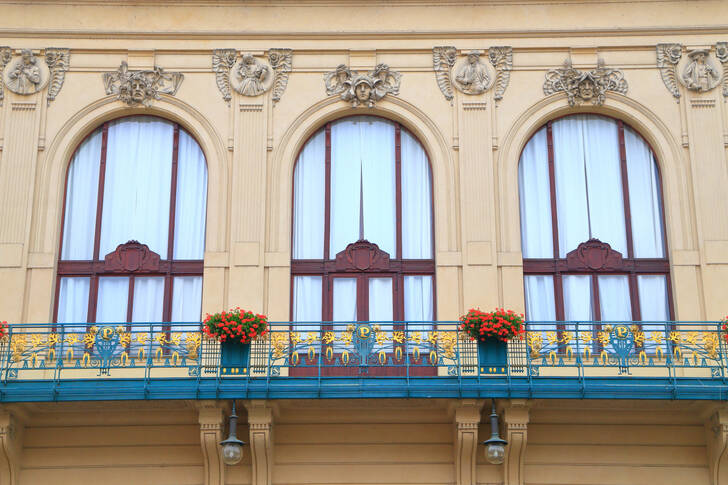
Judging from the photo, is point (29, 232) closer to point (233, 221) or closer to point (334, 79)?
point (233, 221)

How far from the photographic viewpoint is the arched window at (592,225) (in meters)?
20.3

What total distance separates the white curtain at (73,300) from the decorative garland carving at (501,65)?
898 cm

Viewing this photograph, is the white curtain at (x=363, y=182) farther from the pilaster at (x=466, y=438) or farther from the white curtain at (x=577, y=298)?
the pilaster at (x=466, y=438)

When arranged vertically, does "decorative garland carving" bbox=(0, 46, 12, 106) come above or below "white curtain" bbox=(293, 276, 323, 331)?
above

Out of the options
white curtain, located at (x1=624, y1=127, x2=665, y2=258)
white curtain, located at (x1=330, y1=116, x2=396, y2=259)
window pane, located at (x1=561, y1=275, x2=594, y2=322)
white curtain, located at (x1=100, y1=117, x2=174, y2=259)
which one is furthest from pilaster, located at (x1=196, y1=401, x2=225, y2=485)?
white curtain, located at (x1=624, y1=127, x2=665, y2=258)

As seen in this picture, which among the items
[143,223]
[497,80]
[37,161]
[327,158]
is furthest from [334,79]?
[37,161]

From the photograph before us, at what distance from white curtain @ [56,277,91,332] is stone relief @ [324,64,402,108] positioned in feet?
20.4

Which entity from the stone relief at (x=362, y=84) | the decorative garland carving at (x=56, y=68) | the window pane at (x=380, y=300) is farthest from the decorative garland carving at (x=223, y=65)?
the window pane at (x=380, y=300)

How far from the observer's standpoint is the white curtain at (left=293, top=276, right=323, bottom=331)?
2028cm

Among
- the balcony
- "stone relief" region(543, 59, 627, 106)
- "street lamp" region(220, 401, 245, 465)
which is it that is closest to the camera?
"street lamp" region(220, 401, 245, 465)

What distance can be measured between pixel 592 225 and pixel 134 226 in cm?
906

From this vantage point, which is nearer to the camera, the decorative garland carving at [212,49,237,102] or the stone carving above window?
the stone carving above window

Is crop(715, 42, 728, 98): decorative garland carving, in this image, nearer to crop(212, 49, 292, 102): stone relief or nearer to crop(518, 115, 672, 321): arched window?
crop(518, 115, 672, 321): arched window

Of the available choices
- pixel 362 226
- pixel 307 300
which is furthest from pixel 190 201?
pixel 362 226
